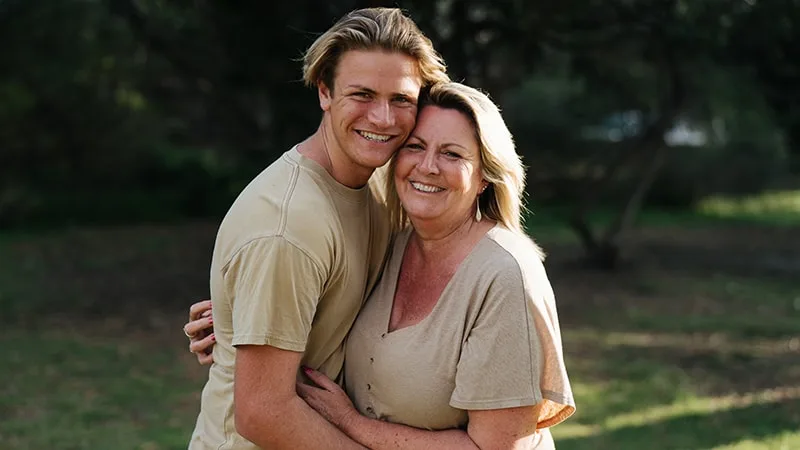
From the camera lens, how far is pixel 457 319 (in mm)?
2873

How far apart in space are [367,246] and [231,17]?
794 cm

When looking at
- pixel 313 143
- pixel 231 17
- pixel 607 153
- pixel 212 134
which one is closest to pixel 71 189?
pixel 212 134

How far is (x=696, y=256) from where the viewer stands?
52.7ft

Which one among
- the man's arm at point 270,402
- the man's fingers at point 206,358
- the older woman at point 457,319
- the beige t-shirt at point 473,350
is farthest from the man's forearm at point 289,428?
the man's fingers at point 206,358

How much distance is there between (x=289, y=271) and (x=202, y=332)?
33.8 inches

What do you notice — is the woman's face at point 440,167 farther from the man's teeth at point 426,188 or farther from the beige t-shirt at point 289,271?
the beige t-shirt at point 289,271

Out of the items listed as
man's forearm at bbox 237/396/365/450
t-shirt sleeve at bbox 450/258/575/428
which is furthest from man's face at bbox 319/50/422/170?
man's forearm at bbox 237/396/365/450

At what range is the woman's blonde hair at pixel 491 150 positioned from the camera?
9.77ft

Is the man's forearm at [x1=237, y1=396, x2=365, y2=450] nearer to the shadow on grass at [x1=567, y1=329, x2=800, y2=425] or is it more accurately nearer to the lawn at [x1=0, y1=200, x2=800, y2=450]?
the lawn at [x1=0, y1=200, x2=800, y2=450]

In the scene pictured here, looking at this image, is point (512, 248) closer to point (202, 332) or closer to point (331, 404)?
point (331, 404)

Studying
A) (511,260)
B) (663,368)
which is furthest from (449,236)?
(663,368)

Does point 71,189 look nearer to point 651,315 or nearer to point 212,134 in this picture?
point 212,134

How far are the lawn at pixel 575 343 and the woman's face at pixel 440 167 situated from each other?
401 cm

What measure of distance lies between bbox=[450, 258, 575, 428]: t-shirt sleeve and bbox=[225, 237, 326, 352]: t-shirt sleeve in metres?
0.49
